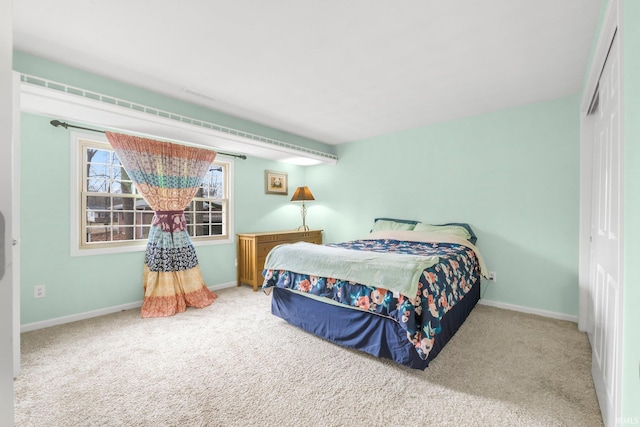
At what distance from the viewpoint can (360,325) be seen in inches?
85.7

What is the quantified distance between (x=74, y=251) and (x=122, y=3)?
93.0 inches

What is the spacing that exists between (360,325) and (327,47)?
214 cm

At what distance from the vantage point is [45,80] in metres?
2.16

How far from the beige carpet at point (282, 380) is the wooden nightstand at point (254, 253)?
125cm

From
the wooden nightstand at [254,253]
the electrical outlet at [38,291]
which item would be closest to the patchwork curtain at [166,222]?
the wooden nightstand at [254,253]

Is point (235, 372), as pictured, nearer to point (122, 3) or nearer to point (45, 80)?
point (122, 3)

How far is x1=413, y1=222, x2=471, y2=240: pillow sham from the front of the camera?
3.38m

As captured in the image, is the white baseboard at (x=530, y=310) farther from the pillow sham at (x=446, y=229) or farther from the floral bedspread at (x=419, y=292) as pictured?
the pillow sham at (x=446, y=229)

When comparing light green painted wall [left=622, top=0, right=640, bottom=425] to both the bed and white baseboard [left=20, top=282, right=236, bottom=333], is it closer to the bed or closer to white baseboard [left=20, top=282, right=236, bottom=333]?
the bed

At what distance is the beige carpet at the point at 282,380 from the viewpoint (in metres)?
1.55

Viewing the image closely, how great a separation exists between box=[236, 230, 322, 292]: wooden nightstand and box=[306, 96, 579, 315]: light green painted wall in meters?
1.68

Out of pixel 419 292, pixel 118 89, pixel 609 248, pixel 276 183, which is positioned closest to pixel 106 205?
pixel 118 89

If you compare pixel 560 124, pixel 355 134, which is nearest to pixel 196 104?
pixel 355 134

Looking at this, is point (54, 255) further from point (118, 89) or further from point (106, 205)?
point (118, 89)
